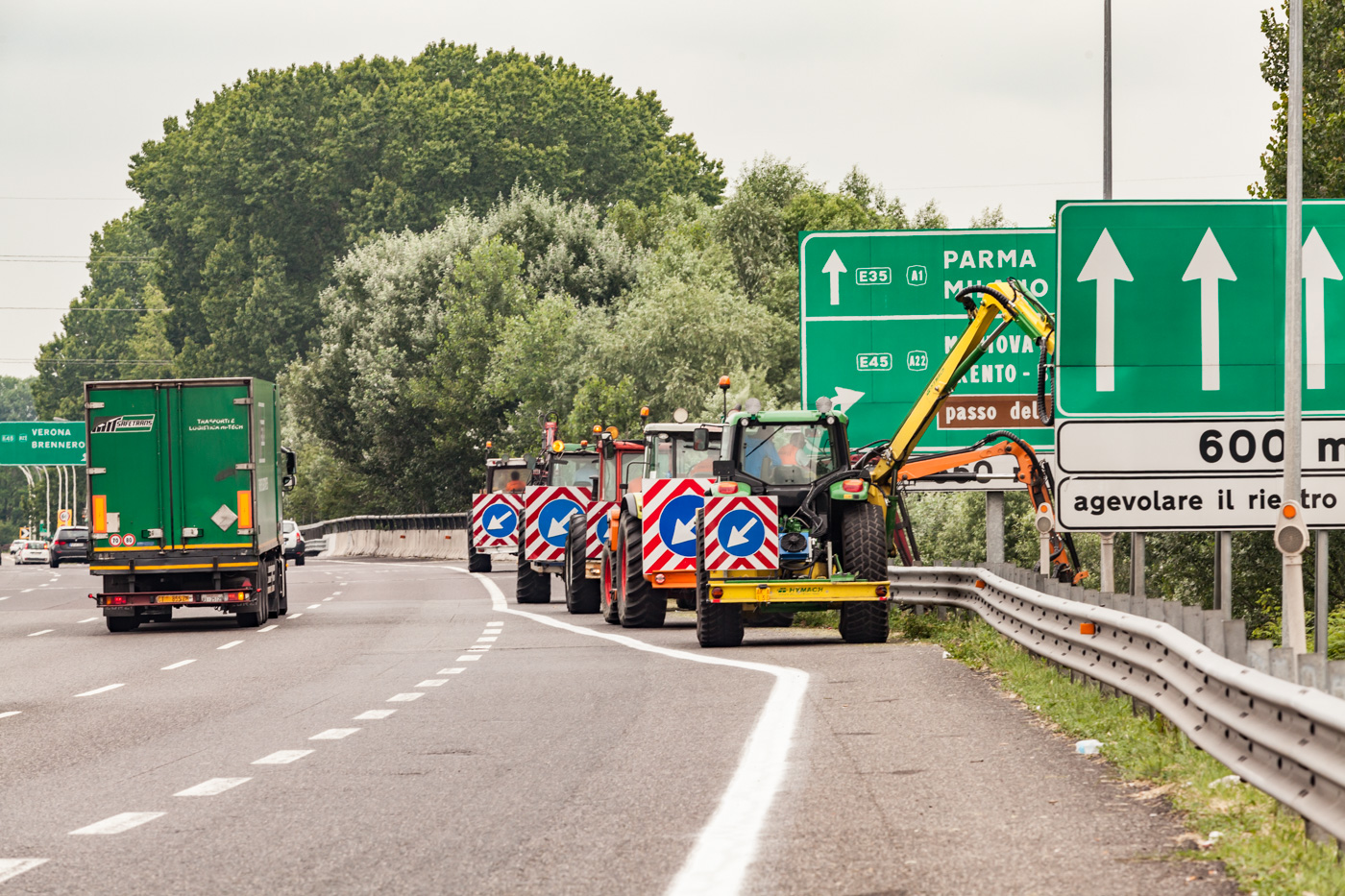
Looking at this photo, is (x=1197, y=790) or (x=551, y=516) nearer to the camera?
(x=1197, y=790)

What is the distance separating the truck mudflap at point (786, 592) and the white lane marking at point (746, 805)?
3.37 metres

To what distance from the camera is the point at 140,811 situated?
350 inches

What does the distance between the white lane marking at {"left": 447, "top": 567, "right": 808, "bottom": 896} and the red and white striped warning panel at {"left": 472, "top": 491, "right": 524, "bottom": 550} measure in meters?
22.3

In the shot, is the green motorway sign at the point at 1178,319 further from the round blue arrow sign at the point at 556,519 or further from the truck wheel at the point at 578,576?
the round blue arrow sign at the point at 556,519

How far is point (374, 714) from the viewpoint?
13.6 meters

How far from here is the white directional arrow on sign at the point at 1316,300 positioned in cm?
1298

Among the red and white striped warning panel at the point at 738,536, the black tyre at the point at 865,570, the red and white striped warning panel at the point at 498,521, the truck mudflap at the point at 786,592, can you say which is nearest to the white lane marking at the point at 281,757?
the truck mudflap at the point at 786,592

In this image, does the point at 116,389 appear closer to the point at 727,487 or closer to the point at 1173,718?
the point at 727,487

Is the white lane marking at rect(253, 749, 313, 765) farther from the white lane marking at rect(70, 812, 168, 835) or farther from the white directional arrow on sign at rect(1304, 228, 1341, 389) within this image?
the white directional arrow on sign at rect(1304, 228, 1341, 389)

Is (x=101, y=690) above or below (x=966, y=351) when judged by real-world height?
below

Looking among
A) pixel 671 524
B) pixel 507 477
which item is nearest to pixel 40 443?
pixel 507 477

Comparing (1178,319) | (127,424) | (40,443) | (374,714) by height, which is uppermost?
(1178,319)

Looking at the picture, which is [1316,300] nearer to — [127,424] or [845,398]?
[845,398]

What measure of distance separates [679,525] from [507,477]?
1958 cm
